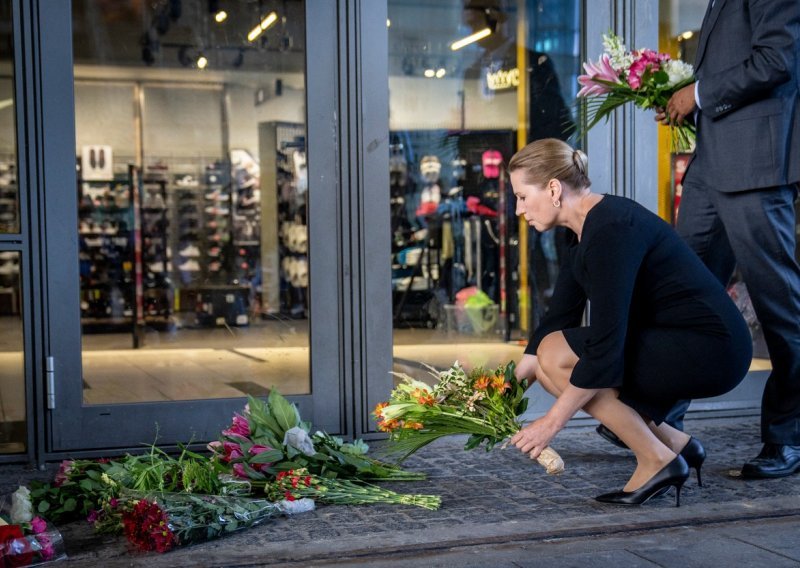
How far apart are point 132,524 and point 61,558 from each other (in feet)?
0.71

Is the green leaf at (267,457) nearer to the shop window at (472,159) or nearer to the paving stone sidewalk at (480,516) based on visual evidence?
the paving stone sidewalk at (480,516)

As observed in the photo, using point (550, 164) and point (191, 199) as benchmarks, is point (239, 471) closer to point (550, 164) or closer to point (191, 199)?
point (550, 164)

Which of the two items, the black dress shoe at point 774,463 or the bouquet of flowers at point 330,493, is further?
the black dress shoe at point 774,463

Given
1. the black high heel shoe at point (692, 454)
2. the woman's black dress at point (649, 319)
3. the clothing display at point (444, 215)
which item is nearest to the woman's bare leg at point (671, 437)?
the black high heel shoe at point (692, 454)

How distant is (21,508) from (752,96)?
289 centimetres

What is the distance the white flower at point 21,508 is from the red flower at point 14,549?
0.23 meters

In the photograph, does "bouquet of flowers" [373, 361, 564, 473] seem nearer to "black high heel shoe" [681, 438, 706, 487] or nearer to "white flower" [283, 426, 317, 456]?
"white flower" [283, 426, 317, 456]

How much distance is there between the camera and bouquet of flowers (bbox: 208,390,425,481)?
142 inches

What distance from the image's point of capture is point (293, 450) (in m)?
3.67

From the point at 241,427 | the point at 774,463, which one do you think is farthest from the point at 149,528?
the point at 774,463

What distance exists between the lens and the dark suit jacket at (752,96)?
379 centimetres

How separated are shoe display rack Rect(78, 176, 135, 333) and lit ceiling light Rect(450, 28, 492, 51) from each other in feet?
5.95

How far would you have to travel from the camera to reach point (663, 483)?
11.0 feet

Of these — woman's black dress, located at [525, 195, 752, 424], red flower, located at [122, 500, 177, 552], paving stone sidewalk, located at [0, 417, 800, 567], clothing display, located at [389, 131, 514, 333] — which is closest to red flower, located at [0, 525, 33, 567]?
paving stone sidewalk, located at [0, 417, 800, 567]
